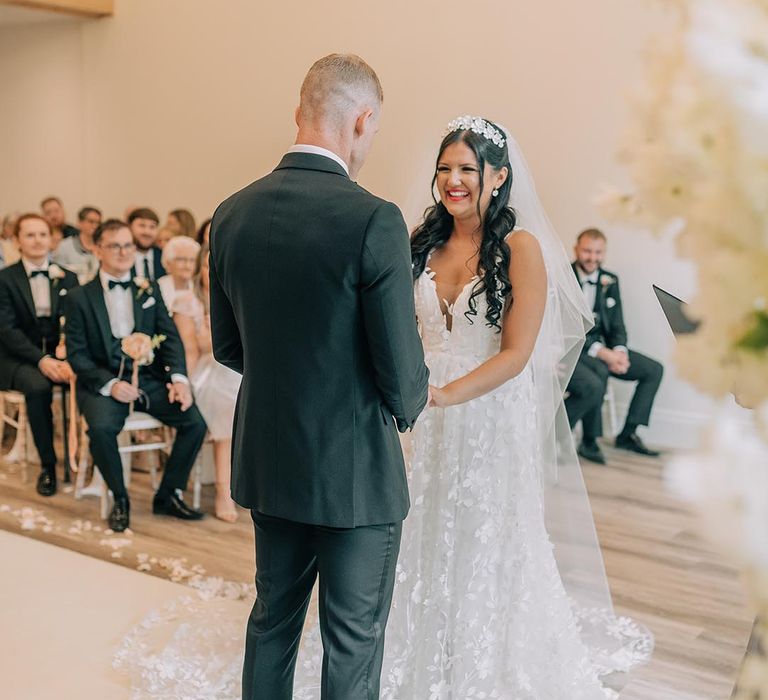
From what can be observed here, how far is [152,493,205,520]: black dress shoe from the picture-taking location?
5.16 meters

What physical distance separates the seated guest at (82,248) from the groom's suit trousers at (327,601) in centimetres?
683

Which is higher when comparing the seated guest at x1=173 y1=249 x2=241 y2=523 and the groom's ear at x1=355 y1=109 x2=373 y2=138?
the groom's ear at x1=355 y1=109 x2=373 y2=138

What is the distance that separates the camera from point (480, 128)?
9.66 feet

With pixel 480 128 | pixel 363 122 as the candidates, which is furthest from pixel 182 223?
pixel 363 122

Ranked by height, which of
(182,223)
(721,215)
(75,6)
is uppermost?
(75,6)

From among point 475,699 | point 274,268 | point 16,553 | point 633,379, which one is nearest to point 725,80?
point 274,268

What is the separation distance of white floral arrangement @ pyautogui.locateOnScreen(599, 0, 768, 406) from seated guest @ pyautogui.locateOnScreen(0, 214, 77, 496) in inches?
212

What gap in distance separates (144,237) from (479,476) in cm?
563

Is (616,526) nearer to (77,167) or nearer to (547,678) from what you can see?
(547,678)

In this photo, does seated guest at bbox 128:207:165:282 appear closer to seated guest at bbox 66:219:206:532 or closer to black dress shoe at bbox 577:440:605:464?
seated guest at bbox 66:219:206:532

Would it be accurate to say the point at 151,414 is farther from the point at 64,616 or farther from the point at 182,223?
the point at 182,223

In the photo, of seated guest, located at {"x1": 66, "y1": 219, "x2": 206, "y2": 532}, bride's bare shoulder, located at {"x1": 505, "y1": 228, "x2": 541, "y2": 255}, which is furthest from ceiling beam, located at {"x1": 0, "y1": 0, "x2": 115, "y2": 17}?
bride's bare shoulder, located at {"x1": 505, "y1": 228, "x2": 541, "y2": 255}

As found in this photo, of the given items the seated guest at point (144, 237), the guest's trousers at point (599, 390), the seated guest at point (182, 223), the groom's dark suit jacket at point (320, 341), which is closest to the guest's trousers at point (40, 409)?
the seated guest at point (144, 237)

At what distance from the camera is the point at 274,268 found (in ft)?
6.82
